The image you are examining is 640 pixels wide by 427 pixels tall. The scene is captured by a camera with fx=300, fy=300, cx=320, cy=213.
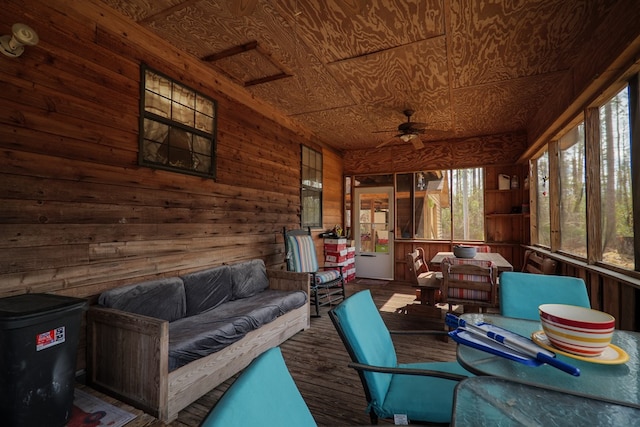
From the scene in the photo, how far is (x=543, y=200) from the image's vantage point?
15.2 feet

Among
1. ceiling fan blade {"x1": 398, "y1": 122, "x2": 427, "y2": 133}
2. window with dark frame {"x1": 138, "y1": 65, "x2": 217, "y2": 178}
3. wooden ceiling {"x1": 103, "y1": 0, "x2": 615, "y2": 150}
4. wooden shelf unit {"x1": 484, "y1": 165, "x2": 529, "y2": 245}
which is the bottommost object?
wooden shelf unit {"x1": 484, "y1": 165, "x2": 529, "y2": 245}

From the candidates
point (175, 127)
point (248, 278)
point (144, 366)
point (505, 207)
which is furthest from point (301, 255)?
point (505, 207)

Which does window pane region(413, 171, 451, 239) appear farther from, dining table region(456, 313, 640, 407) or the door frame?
dining table region(456, 313, 640, 407)

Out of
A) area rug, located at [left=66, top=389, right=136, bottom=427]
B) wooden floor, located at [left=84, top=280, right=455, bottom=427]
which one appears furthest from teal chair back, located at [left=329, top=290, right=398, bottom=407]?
area rug, located at [left=66, top=389, right=136, bottom=427]

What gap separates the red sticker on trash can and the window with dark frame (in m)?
1.45

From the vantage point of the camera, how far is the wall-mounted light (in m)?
1.76

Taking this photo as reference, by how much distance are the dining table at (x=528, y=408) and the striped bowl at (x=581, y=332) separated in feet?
0.94

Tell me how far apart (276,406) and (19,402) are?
1.70 m

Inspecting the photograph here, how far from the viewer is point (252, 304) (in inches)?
119

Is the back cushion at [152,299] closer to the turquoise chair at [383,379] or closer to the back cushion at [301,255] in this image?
the back cushion at [301,255]

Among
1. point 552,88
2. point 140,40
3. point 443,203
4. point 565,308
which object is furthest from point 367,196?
point 565,308

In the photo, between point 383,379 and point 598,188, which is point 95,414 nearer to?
point 383,379

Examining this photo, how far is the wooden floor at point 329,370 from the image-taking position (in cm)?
196

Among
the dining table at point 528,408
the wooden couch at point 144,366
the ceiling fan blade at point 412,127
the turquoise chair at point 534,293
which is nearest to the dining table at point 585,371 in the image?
the dining table at point 528,408
